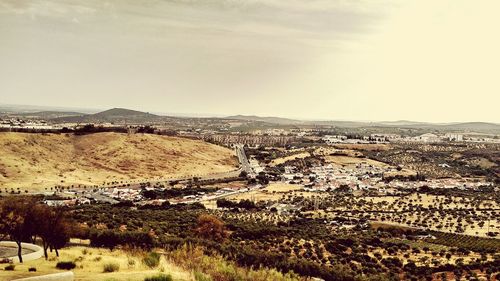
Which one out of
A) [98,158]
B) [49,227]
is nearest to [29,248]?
[49,227]

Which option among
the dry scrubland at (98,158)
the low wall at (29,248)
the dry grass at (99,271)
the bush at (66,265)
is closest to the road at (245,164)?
the dry scrubland at (98,158)

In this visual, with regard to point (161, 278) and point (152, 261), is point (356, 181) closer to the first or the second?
point (152, 261)

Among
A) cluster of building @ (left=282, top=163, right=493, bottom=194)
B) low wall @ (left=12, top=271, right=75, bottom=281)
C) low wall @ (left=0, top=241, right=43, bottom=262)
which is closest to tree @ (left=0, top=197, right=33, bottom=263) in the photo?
low wall @ (left=0, top=241, right=43, bottom=262)

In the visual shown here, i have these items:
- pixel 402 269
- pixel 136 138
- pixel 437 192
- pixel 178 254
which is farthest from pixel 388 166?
pixel 178 254

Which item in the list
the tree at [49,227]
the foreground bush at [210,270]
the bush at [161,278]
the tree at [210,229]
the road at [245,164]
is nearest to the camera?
the bush at [161,278]

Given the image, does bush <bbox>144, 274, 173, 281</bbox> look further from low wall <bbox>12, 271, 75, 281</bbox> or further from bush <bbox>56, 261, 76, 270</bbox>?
bush <bbox>56, 261, 76, 270</bbox>

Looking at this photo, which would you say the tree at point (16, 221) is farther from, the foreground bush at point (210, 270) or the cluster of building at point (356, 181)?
the cluster of building at point (356, 181)
